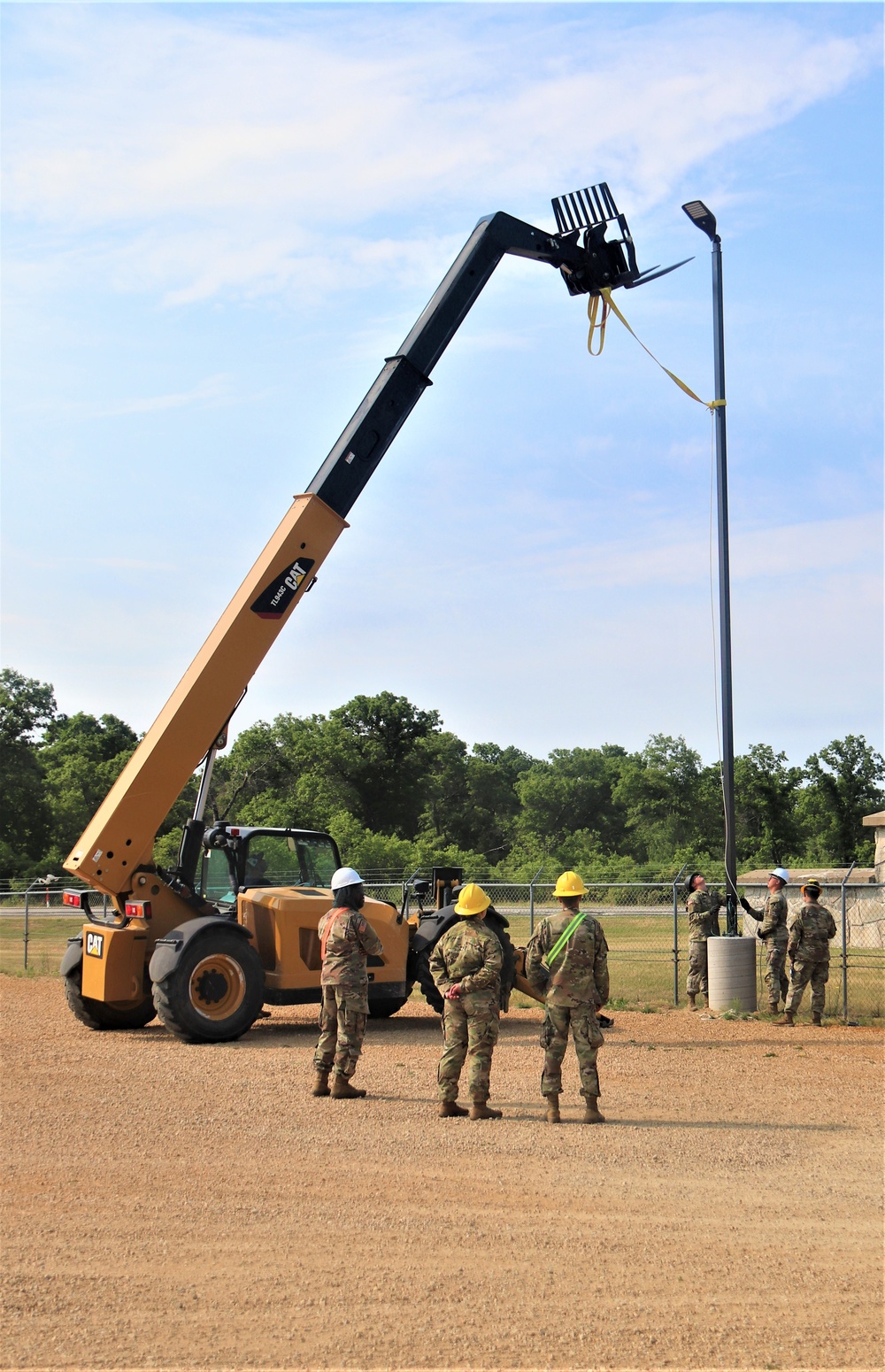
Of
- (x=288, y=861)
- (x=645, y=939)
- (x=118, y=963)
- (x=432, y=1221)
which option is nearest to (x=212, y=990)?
(x=118, y=963)

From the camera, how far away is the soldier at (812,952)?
14.0m

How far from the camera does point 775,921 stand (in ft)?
48.6

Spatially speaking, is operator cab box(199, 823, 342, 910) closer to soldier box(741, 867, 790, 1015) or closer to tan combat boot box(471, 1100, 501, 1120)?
tan combat boot box(471, 1100, 501, 1120)

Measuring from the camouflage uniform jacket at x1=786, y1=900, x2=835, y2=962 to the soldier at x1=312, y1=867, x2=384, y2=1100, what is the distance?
649cm

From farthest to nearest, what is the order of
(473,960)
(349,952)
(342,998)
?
(349,952) < (342,998) < (473,960)

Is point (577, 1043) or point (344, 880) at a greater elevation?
point (344, 880)

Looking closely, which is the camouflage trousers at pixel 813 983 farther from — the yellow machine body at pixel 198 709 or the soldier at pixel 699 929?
the yellow machine body at pixel 198 709

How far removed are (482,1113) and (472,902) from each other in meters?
1.53

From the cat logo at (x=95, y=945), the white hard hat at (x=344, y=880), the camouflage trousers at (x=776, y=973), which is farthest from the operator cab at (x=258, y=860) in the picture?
the camouflage trousers at (x=776, y=973)

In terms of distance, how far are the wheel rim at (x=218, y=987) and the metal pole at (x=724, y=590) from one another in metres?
6.22

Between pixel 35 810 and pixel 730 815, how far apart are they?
4994cm

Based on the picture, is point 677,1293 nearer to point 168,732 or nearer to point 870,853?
point 168,732

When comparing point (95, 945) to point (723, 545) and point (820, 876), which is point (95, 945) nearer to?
point (723, 545)

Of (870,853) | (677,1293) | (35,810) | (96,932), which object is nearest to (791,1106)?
(677,1293)
